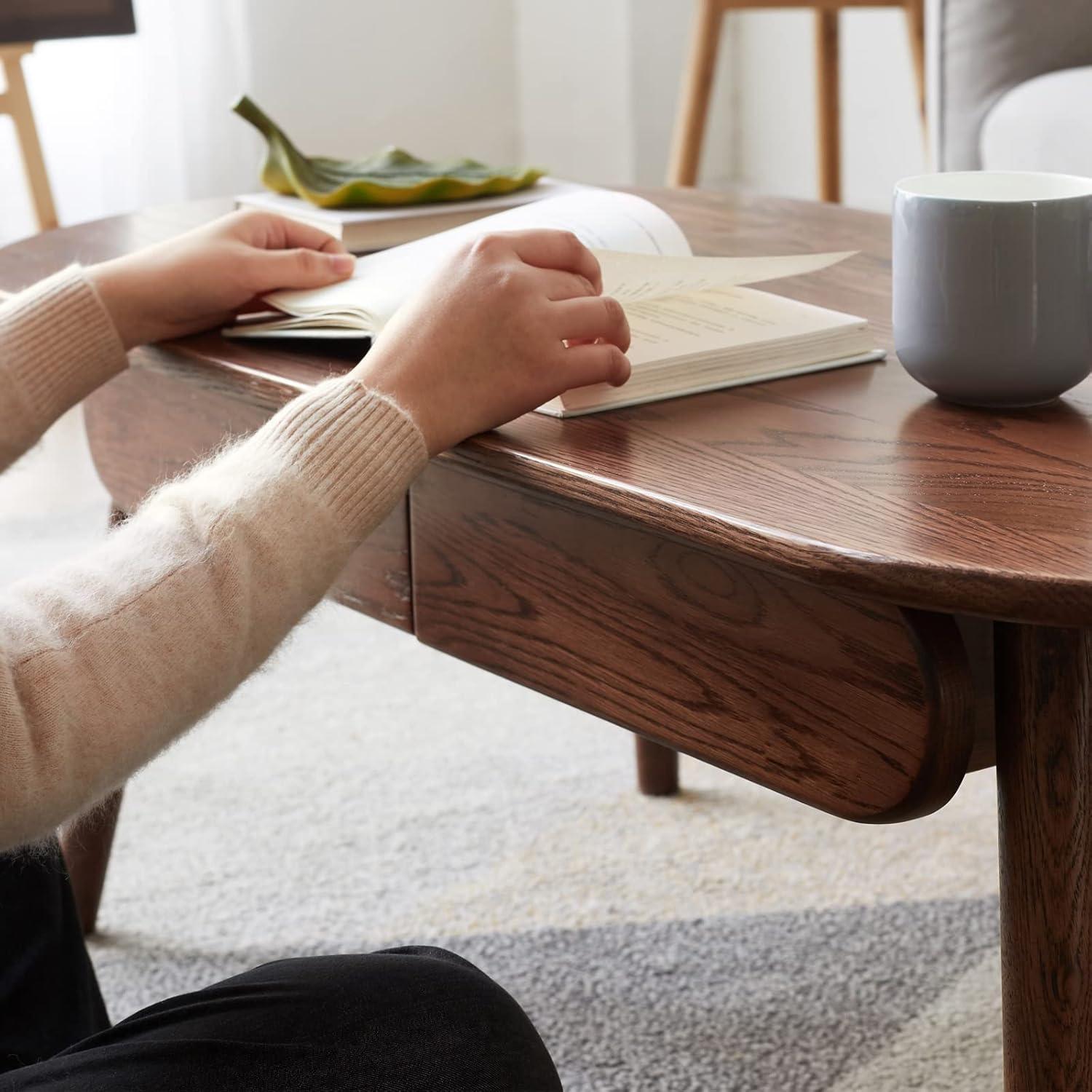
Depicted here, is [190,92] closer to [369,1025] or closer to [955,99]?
[955,99]

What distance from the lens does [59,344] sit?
2.71 feet

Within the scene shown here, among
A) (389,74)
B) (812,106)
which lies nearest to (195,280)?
(389,74)

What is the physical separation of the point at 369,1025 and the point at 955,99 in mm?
1701

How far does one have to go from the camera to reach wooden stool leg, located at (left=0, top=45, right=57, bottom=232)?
229cm

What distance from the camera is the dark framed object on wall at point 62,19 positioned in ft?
7.23

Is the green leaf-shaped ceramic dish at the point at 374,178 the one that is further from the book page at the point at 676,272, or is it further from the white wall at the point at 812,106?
the white wall at the point at 812,106

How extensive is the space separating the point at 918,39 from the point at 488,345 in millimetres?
2085

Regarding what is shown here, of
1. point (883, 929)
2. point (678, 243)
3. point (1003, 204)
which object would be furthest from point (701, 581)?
point (883, 929)

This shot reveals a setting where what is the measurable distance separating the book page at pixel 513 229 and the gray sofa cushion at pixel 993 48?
1.23 m

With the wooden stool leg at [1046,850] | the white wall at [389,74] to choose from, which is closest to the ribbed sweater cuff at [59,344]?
the wooden stool leg at [1046,850]

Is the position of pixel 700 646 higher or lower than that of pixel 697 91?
lower

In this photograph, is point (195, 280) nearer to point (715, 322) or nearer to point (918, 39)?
point (715, 322)

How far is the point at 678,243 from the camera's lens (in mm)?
848

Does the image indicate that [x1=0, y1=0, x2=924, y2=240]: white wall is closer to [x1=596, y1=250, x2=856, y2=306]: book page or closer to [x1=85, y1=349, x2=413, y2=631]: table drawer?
[x1=85, y1=349, x2=413, y2=631]: table drawer
